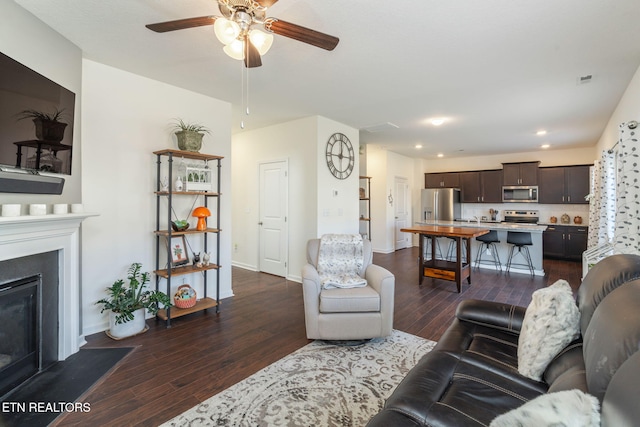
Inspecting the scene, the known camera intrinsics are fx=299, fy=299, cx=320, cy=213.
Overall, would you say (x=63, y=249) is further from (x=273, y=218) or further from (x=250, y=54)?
(x=273, y=218)

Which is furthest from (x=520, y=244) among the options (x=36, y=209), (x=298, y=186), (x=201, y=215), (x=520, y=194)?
(x=36, y=209)

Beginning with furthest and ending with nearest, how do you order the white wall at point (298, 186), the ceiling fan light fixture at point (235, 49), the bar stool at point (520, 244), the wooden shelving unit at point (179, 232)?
the bar stool at point (520, 244), the white wall at point (298, 186), the wooden shelving unit at point (179, 232), the ceiling fan light fixture at point (235, 49)

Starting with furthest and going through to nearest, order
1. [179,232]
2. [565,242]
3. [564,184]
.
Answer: [564,184], [565,242], [179,232]

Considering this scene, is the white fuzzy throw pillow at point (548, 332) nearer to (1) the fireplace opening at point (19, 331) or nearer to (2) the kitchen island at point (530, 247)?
(1) the fireplace opening at point (19, 331)

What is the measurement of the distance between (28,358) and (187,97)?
288 cm

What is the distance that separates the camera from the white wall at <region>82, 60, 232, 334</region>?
2891mm

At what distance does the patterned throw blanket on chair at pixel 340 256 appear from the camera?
3.18 meters

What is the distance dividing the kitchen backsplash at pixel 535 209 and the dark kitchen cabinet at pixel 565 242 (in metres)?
0.46

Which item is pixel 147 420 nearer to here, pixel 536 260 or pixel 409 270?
pixel 409 270

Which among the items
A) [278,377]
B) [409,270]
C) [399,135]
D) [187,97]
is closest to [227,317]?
[278,377]

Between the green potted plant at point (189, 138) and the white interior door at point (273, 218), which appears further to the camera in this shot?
the white interior door at point (273, 218)

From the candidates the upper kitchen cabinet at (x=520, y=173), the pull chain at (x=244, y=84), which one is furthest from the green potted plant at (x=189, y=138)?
the upper kitchen cabinet at (x=520, y=173)

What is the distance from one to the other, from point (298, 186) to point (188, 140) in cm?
191

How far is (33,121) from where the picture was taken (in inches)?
83.4
